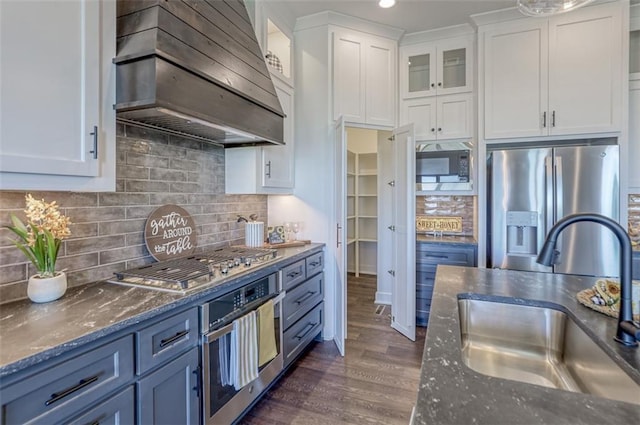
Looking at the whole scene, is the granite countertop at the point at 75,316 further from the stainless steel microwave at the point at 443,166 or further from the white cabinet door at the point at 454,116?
the white cabinet door at the point at 454,116

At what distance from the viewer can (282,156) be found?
9.41 feet

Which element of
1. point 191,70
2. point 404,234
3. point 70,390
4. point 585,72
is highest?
point 585,72

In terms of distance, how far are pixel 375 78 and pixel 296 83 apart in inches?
31.8

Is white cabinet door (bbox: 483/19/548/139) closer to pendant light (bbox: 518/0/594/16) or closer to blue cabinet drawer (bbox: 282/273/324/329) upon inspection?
pendant light (bbox: 518/0/594/16)

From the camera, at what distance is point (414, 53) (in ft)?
11.2

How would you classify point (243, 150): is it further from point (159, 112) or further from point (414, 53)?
point (414, 53)

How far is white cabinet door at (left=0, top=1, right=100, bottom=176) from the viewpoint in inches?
41.7

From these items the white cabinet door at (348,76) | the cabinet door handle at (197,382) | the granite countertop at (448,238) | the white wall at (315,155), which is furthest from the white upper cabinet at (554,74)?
the cabinet door handle at (197,382)

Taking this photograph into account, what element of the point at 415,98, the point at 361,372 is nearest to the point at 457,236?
the point at 415,98

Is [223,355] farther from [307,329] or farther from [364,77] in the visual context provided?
[364,77]

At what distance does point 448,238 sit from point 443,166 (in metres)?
0.79

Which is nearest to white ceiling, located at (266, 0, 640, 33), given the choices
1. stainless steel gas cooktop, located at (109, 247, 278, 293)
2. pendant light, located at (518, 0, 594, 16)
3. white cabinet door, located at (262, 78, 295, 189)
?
white cabinet door, located at (262, 78, 295, 189)

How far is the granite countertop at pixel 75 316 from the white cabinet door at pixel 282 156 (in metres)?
1.20

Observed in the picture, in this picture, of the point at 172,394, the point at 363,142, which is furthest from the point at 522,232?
the point at 363,142
